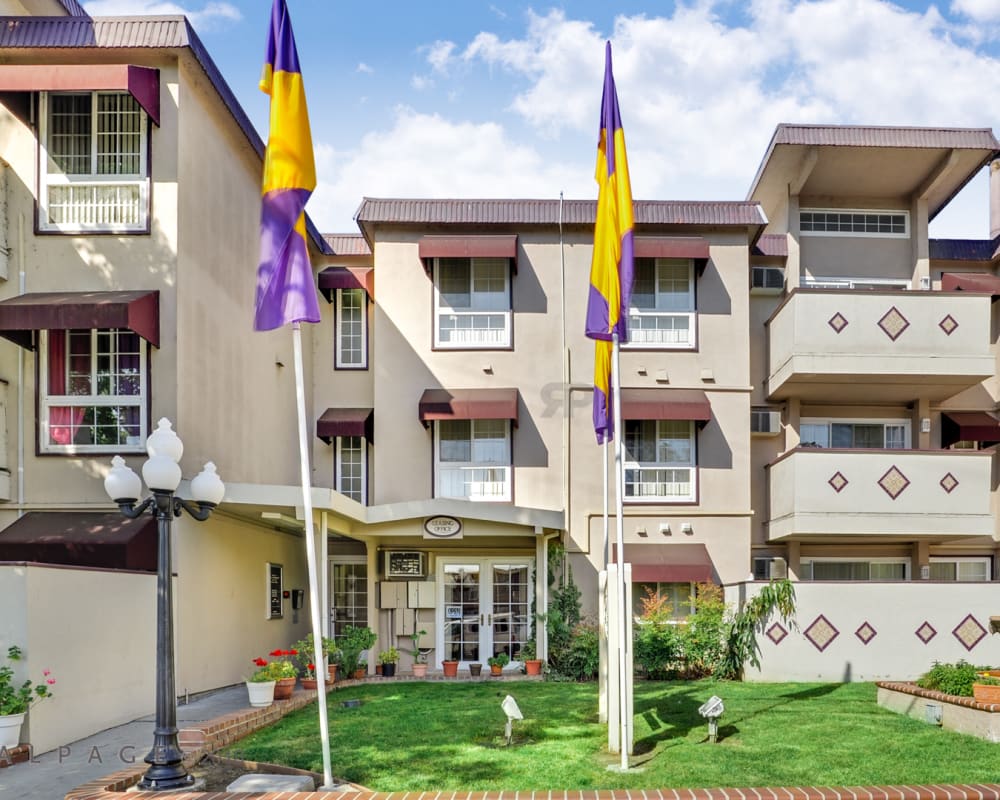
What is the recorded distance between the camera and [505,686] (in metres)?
15.2

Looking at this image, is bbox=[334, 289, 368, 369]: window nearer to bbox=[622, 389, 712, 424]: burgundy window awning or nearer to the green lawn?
bbox=[622, 389, 712, 424]: burgundy window awning

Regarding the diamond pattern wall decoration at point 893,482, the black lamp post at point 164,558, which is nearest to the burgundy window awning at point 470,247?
the diamond pattern wall decoration at point 893,482

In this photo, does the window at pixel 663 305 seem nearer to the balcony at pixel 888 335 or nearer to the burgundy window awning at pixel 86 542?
the balcony at pixel 888 335

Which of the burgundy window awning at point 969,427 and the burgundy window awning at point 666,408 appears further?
the burgundy window awning at point 969,427

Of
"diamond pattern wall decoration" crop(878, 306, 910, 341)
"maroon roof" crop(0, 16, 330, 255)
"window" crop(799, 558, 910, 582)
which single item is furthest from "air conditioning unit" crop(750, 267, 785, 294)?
"maroon roof" crop(0, 16, 330, 255)

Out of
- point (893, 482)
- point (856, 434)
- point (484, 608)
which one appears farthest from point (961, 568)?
point (484, 608)

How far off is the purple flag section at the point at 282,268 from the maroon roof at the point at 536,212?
428 inches

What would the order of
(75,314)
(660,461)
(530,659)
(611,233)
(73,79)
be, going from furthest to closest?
(660,461)
(530,659)
(73,79)
(75,314)
(611,233)

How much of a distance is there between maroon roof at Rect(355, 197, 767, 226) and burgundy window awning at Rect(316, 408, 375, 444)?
12.8 feet

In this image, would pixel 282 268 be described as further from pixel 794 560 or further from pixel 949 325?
pixel 949 325

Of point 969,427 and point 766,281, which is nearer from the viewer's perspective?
point 969,427

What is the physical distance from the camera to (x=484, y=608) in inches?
743

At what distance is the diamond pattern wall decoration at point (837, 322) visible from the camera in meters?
18.9

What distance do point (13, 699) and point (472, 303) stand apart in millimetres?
12119
